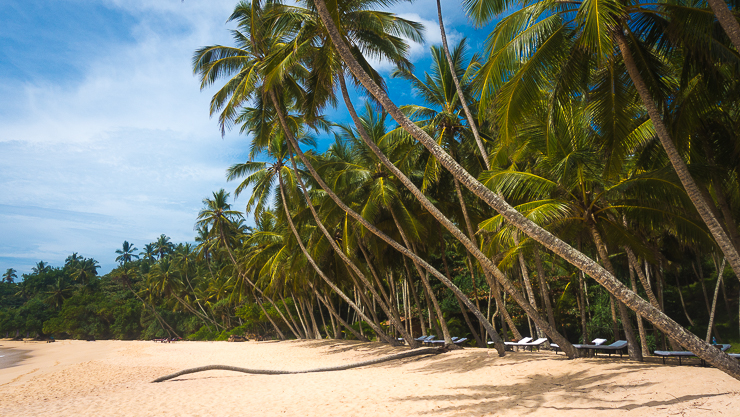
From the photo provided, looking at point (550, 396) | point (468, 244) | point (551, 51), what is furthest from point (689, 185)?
point (550, 396)

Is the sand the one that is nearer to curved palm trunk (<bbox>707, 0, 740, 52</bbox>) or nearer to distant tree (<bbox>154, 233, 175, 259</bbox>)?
curved palm trunk (<bbox>707, 0, 740, 52</bbox>)

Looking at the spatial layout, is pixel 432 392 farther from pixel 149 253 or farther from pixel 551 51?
pixel 149 253

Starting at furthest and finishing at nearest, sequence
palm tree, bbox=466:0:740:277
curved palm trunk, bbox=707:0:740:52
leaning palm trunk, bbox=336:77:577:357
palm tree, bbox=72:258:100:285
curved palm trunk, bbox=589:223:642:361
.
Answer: palm tree, bbox=72:258:100:285 → curved palm trunk, bbox=589:223:642:361 → leaning palm trunk, bbox=336:77:577:357 → palm tree, bbox=466:0:740:277 → curved palm trunk, bbox=707:0:740:52

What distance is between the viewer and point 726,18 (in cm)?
502

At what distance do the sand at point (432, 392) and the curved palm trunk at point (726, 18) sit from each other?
4363 mm

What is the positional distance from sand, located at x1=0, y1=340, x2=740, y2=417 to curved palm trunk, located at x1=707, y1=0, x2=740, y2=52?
436cm

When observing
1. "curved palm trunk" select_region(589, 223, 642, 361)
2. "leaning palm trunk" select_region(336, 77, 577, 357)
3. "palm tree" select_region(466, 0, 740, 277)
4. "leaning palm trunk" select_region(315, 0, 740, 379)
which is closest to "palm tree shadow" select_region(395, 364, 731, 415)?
"leaning palm trunk" select_region(315, 0, 740, 379)

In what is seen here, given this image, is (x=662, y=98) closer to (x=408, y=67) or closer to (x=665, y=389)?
(x=665, y=389)

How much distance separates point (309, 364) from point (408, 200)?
22.8ft

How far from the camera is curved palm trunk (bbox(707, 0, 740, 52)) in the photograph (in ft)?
16.4

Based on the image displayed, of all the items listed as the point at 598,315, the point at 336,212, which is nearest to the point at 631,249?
the point at 336,212

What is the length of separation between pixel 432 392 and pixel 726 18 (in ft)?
23.2

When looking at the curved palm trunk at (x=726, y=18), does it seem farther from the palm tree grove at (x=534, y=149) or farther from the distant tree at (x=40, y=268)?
the distant tree at (x=40, y=268)

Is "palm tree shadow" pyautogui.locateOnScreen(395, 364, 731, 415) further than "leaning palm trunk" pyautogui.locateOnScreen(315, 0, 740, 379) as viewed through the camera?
Yes
